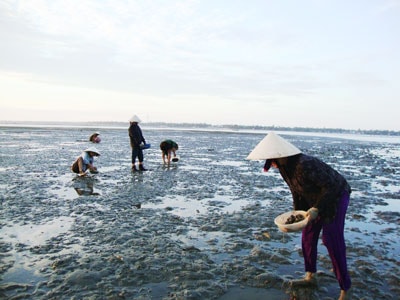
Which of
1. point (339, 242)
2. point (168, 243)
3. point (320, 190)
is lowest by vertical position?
point (168, 243)

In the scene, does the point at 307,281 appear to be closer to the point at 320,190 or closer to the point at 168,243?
the point at 320,190

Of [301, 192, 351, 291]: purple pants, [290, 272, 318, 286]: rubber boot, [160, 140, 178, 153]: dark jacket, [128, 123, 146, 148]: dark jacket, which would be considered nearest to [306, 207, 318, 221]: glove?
[301, 192, 351, 291]: purple pants

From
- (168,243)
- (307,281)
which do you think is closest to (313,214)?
(307,281)

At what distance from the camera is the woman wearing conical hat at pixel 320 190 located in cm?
359

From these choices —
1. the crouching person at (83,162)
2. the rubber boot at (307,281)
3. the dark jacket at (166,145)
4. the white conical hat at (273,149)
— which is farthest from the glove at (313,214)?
the dark jacket at (166,145)

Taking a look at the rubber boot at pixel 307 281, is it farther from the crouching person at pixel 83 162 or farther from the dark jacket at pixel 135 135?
the dark jacket at pixel 135 135

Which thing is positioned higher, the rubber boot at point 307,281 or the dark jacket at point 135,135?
the dark jacket at point 135,135

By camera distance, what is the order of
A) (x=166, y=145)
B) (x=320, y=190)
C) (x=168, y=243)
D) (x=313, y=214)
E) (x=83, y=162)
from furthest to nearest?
(x=166, y=145)
(x=83, y=162)
(x=168, y=243)
(x=320, y=190)
(x=313, y=214)

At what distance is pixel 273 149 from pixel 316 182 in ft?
1.97

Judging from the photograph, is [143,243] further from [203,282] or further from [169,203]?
[169,203]

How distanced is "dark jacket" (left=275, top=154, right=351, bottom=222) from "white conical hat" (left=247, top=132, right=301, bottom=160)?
0.37 feet

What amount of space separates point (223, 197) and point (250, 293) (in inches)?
210

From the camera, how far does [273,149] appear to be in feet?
12.2

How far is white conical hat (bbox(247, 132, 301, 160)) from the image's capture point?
367cm
